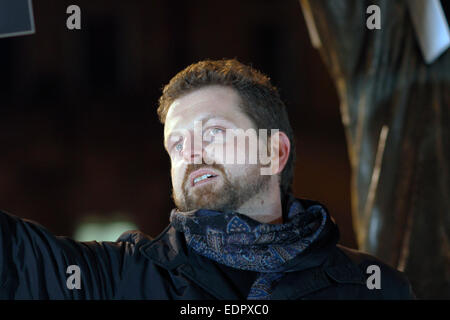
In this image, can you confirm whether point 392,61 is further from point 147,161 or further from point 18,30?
point 147,161

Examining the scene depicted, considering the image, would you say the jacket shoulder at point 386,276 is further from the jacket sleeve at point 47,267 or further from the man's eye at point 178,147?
the jacket sleeve at point 47,267

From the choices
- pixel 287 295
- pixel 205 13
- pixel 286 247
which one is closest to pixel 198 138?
pixel 286 247

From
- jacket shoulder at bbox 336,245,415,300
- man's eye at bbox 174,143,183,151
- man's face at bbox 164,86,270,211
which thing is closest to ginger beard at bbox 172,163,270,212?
man's face at bbox 164,86,270,211

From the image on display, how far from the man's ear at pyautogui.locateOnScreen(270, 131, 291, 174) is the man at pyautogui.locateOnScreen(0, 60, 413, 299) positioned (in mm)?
10

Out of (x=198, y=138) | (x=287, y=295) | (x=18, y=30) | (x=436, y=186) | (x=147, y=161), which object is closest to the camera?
(x=18, y=30)

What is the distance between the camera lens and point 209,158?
2057mm

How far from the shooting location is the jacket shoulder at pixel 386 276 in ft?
6.84

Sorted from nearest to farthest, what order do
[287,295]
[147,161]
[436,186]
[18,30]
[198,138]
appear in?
[18,30] → [287,295] → [198,138] → [436,186] → [147,161]

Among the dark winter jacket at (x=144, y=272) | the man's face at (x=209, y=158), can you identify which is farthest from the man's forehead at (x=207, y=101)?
the dark winter jacket at (x=144, y=272)

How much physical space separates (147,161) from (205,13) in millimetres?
2545

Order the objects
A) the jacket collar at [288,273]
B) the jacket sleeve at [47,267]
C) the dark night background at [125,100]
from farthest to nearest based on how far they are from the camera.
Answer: the dark night background at [125,100], the jacket collar at [288,273], the jacket sleeve at [47,267]

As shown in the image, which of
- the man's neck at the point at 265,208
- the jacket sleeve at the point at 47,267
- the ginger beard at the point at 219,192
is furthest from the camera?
the man's neck at the point at 265,208

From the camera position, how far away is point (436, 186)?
2447 mm

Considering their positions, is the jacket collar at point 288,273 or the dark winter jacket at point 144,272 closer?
the dark winter jacket at point 144,272
